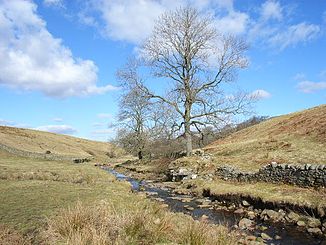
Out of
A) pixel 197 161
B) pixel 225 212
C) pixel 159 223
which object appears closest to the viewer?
pixel 159 223

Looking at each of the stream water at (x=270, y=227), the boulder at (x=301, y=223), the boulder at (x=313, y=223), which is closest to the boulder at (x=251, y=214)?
the stream water at (x=270, y=227)

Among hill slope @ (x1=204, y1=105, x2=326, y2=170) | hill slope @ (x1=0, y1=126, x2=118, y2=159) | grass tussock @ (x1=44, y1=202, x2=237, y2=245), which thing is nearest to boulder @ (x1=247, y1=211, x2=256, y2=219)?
grass tussock @ (x1=44, y1=202, x2=237, y2=245)

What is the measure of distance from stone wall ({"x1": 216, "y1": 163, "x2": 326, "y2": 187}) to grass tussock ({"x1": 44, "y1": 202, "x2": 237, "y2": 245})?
1073cm

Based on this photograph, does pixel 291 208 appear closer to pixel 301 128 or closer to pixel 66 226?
pixel 66 226

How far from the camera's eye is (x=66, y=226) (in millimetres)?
7102

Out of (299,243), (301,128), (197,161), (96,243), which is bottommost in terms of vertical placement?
(299,243)

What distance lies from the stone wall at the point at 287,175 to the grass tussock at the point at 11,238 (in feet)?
45.8

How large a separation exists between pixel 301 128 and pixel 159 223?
3012 centimetres

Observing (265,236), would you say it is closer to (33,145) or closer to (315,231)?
(315,231)

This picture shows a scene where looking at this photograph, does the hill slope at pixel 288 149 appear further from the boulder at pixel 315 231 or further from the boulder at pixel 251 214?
the boulder at pixel 315 231

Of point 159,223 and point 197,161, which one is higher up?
point 197,161

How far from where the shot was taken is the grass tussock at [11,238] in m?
6.66

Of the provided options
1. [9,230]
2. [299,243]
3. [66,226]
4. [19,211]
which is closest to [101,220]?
[66,226]

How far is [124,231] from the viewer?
22.8 ft
